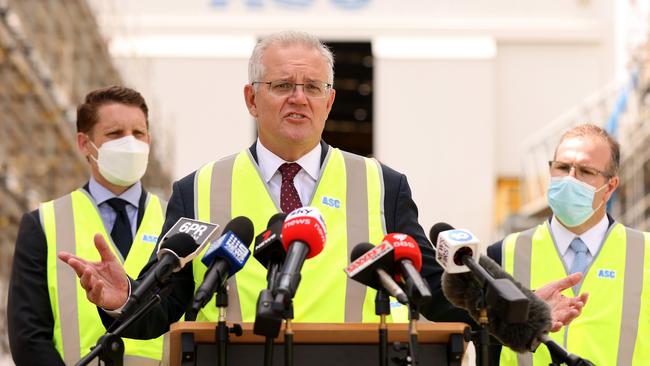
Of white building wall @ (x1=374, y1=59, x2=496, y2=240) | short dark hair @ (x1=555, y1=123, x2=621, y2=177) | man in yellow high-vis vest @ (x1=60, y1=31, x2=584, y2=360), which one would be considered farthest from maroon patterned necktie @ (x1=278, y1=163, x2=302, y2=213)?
white building wall @ (x1=374, y1=59, x2=496, y2=240)

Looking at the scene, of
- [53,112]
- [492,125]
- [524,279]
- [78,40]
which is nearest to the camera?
[524,279]

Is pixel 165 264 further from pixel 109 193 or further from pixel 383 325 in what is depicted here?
pixel 109 193

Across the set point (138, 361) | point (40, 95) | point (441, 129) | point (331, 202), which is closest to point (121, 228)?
point (138, 361)

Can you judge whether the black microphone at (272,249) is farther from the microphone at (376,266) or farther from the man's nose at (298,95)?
the man's nose at (298,95)

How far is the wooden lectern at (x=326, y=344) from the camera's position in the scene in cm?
441

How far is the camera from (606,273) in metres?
6.44

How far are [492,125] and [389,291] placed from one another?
28.8 meters

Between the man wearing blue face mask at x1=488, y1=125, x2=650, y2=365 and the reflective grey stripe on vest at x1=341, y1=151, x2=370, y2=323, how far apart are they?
1112mm

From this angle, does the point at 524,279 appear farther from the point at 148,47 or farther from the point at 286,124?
the point at 148,47

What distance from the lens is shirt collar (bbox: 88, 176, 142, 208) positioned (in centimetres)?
682

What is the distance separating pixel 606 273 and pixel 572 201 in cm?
41

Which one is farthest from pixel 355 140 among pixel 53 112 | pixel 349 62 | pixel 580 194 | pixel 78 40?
pixel 580 194

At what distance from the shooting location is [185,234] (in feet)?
14.7

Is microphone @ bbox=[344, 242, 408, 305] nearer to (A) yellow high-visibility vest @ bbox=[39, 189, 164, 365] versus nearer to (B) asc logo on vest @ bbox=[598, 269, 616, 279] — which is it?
(A) yellow high-visibility vest @ bbox=[39, 189, 164, 365]
